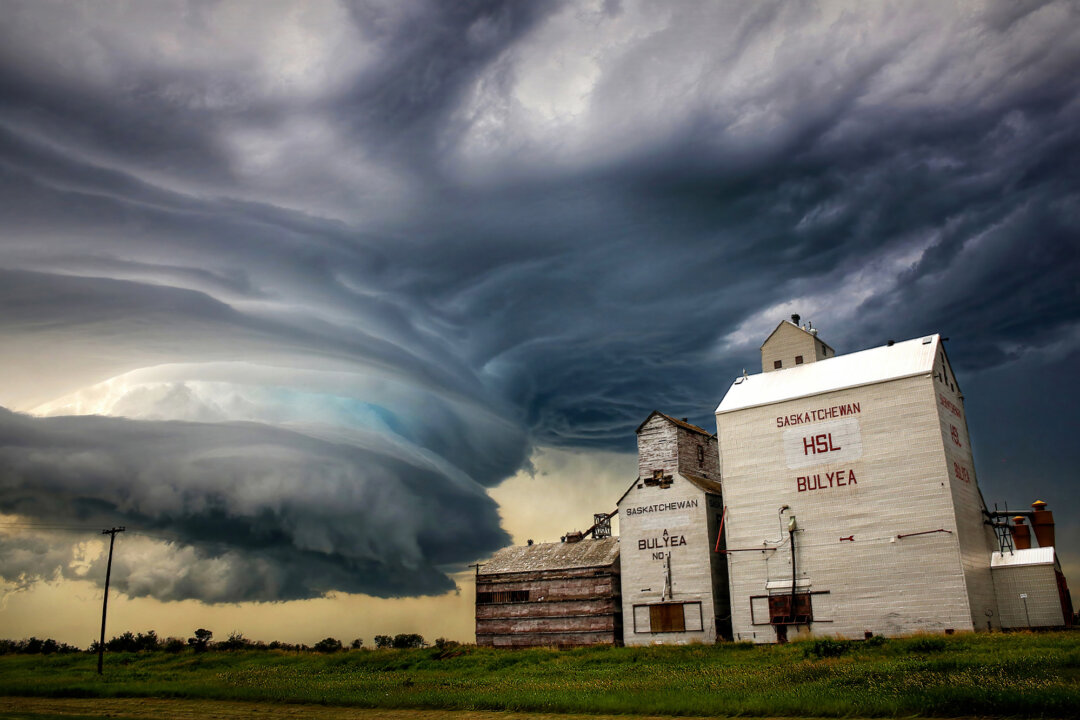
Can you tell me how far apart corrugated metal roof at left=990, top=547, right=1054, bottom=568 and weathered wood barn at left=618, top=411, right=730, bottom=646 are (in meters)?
14.0

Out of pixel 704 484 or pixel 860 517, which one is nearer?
pixel 860 517

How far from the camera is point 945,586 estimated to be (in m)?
35.3

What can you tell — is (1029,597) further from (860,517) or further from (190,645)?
(190,645)

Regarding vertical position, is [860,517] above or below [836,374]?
below

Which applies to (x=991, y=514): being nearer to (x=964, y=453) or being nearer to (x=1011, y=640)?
(x=964, y=453)

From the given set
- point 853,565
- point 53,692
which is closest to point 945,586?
point 853,565

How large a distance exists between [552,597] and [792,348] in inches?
855

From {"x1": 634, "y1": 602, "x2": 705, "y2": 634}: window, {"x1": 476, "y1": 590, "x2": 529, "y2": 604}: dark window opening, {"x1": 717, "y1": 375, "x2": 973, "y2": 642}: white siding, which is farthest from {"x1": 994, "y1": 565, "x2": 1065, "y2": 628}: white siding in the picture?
{"x1": 476, "y1": 590, "x2": 529, "y2": 604}: dark window opening

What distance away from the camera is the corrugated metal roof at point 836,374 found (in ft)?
131

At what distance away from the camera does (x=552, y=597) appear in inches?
1906

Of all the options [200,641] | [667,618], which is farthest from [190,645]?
[667,618]

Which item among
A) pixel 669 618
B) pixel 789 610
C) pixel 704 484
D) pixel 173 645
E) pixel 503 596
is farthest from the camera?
pixel 173 645

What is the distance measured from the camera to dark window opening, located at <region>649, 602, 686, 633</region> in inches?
1710

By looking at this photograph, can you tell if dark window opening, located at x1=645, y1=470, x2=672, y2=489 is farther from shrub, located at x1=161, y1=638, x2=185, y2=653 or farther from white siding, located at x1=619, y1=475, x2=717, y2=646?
shrub, located at x1=161, y1=638, x2=185, y2=653
